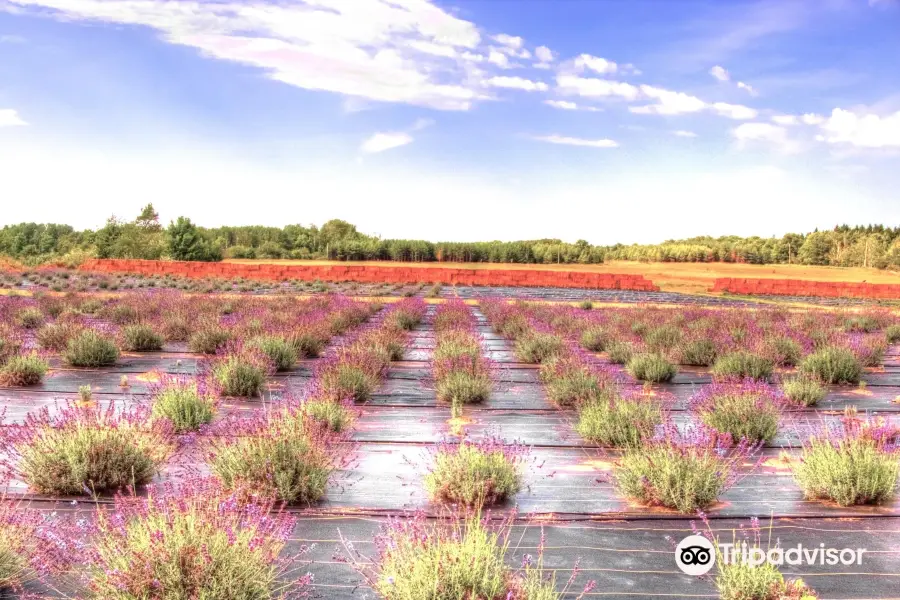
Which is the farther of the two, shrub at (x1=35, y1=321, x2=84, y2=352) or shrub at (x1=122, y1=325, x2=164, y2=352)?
shrub at (x1=122, y1=325, x2=164, y2=352)

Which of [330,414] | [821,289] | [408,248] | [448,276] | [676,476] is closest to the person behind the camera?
[676,476]

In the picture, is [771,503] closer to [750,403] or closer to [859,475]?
[859,475]

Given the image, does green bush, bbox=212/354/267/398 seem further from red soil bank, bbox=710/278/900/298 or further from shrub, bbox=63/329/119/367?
red soil bank, bbox=710/278/900/298

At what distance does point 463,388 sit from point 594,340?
568cm

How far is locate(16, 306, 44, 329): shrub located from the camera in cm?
1459

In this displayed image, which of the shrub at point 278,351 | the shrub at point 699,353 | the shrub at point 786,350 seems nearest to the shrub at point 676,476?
the shrub at point 278,351

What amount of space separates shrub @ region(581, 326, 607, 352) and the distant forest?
170ft

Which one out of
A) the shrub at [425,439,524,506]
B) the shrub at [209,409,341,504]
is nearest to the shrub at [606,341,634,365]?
the shrub at [425,439,524,506]

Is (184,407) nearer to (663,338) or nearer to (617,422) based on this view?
(617,422)

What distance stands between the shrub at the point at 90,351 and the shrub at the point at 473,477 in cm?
753

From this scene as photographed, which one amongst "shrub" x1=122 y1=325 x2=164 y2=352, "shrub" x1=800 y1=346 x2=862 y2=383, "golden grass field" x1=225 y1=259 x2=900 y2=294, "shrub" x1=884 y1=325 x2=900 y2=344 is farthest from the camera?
"golden grass field" x1=225 y1=259 x2=900 y2=294

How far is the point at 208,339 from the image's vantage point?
11570 mm

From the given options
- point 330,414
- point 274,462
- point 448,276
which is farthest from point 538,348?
point 448,276

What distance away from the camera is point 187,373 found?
9727mm
